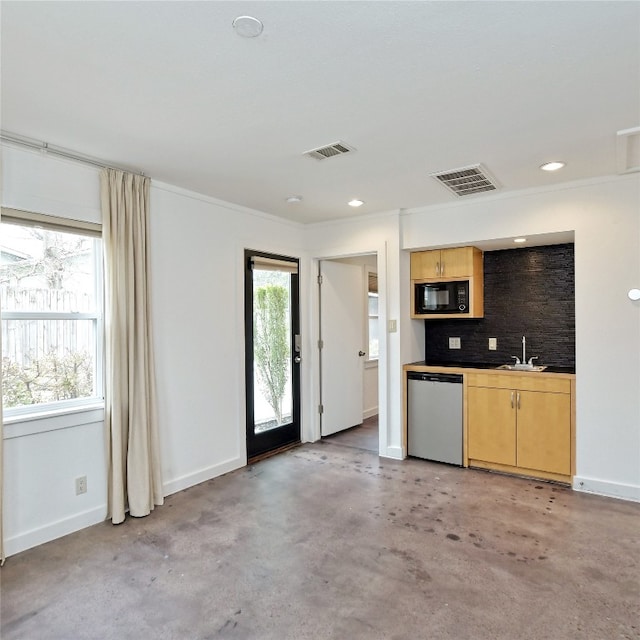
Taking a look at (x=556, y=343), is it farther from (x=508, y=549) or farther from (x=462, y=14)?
(x=462, y=14)

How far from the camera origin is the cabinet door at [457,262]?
14.6 ft

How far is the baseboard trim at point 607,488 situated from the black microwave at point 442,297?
179 centimetres

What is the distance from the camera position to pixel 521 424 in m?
3.99

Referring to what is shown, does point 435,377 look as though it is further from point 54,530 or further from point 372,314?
point 54,530

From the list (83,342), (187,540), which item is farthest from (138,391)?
(187,540)

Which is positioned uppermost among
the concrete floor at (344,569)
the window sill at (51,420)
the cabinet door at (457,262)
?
the cabinet door at (457,262)

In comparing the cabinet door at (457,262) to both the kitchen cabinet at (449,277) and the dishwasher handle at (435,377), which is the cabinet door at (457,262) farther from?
the dishwasher handle at (435,377)

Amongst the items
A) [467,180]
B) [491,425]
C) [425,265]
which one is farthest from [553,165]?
[491,425]

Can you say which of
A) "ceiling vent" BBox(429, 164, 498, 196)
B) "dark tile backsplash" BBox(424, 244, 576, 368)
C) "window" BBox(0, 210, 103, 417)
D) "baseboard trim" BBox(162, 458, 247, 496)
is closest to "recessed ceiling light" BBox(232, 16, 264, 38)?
"window" BBox(0, 210, 103, 417)

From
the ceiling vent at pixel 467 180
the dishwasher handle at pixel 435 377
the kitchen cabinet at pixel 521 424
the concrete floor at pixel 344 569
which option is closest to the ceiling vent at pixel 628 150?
the ceiling vent at pixel 467 180

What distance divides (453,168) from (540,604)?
282cm

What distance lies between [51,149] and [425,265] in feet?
11.3

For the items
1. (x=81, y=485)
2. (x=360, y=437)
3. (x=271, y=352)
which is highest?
(x=271, y=352)

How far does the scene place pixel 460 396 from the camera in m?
4.31
